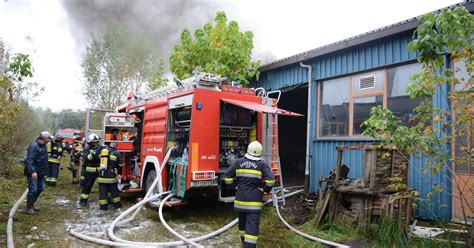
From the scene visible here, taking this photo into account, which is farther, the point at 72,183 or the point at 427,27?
the point at 72,183

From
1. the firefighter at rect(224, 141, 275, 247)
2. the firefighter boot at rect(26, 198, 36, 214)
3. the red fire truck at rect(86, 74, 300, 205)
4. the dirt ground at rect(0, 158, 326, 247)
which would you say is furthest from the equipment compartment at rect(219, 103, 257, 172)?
the firefighter boot at rect(26, 198, 36, 214)

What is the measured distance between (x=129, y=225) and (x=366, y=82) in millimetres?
5338

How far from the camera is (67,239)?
4.79 metres

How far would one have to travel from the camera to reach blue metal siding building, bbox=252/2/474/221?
218 inches

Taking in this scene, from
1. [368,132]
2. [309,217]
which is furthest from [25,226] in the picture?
[368,132]

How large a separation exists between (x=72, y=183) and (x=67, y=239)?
19.6 feet

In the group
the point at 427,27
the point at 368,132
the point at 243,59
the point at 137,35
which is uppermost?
the point at 137,35

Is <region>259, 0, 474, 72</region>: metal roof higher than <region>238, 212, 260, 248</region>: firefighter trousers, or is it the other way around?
<region>259, 0, 474, 72</region>: metal roof

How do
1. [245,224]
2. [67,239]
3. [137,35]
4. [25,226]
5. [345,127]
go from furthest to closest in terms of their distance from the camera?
1. [137,35]
2. [345,127]
3. [25,226]
4. [67,239]
5. [245,224]

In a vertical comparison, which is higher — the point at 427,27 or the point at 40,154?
the point at 427,27

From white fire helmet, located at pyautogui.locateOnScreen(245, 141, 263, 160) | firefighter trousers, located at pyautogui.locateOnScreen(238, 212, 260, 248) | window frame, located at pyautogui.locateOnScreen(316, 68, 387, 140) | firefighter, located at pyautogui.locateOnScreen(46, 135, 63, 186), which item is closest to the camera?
firefighter trousers, located at pyautogui.locateOnScreen(238, 212, 260, 248)

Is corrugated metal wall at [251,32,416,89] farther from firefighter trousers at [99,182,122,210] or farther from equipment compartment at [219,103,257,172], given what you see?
firefighter trousers at [99,182,122,210]

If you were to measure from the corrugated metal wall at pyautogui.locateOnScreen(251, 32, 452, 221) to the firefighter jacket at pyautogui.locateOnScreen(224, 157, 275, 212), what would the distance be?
2.40 metres

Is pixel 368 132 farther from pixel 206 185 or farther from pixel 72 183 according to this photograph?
pixel 72 183
